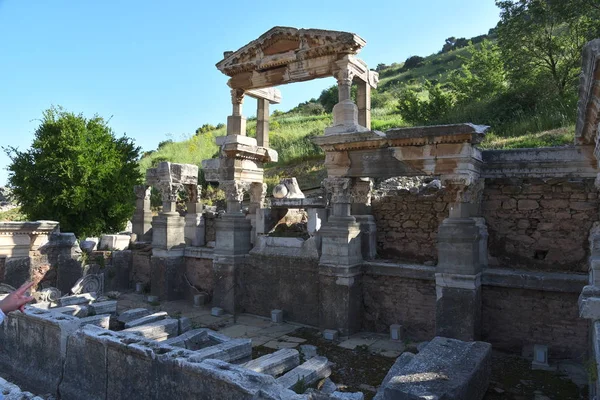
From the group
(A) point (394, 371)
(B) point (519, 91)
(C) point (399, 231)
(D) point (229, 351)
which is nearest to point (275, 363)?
(D) point (229, 351)

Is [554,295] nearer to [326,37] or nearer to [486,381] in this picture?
[486,381]

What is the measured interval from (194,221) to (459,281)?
786 cm

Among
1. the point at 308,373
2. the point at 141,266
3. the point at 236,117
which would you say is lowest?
the point at 308,373

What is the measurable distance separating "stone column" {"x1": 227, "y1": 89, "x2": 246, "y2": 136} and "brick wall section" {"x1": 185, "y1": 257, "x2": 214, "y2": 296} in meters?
3.63

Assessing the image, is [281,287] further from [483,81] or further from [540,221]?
[483,81]

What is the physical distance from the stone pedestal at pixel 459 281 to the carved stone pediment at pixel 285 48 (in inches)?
188

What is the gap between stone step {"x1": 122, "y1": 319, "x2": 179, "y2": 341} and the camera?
6.98 metres

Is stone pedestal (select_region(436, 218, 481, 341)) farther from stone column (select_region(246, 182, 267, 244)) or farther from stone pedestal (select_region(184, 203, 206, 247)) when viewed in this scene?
stone pedestal (select_region(184, 203, 206, 247))

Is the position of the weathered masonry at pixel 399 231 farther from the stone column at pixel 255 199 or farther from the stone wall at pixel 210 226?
the stone wall at pixel 210 226

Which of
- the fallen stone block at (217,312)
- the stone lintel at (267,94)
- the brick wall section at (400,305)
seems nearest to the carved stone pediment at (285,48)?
the stone lintel at (267,94)

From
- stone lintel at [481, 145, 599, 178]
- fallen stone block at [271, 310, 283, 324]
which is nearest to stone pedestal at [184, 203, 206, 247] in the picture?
fallen stone block at [271, 310, 283, 324]

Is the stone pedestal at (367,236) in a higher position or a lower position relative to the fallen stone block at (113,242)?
higher

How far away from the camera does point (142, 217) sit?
50.5 ft

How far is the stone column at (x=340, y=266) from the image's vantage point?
8.76 m
